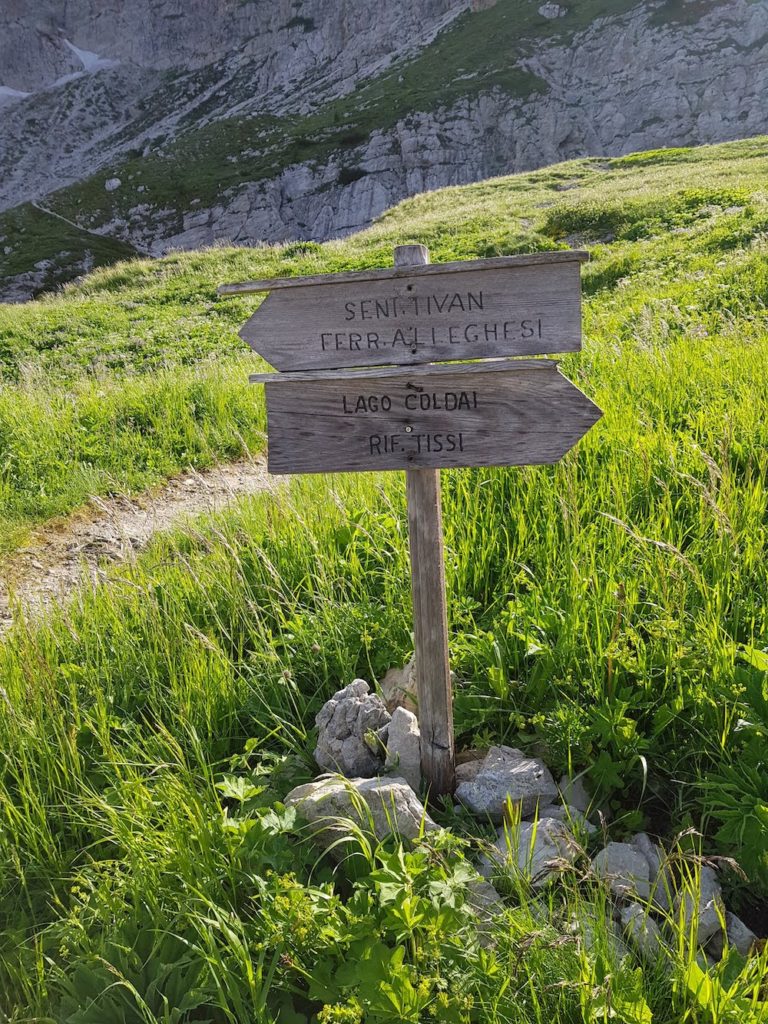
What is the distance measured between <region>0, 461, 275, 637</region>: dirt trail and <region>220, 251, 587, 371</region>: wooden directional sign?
2337 mm

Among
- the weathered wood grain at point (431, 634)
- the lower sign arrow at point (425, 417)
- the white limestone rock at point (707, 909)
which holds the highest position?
the lower sign arrow at point (425, 417)

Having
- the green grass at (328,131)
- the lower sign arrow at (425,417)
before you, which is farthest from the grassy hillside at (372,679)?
the green grass at (328,131)

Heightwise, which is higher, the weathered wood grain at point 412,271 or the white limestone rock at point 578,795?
the weathered wood grain at point 412,271

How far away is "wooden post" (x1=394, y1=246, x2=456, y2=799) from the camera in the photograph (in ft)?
7.89

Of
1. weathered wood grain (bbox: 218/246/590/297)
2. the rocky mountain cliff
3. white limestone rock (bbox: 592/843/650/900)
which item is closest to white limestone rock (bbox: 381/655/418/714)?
white limestone rock (bbox: 592/843/650/900)

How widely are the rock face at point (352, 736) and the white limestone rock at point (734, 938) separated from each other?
4.06ft

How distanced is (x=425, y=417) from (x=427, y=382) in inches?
4.8

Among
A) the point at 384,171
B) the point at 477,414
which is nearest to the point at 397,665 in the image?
the point at 477,414

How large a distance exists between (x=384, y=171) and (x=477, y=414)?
70.4 metres

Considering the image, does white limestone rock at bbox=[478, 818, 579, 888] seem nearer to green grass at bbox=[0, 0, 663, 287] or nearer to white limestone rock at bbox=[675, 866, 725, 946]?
white limestone rock at bbox=[675, 866, 725, 946]

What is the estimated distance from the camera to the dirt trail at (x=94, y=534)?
498 centimetres

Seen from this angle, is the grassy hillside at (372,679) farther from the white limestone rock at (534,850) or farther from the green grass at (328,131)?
the green grass at (328,131)

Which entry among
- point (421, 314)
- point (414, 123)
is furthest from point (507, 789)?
point (414, 123)

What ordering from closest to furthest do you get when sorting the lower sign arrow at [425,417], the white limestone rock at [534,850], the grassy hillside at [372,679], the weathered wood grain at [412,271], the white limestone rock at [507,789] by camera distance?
the grassy hillside at [372,679]
the white limestone rock at [534,850]
the weathered wood grain at [412,271]
the lower sign arrow at [425,417]
the white limestone rock at [507,789]
